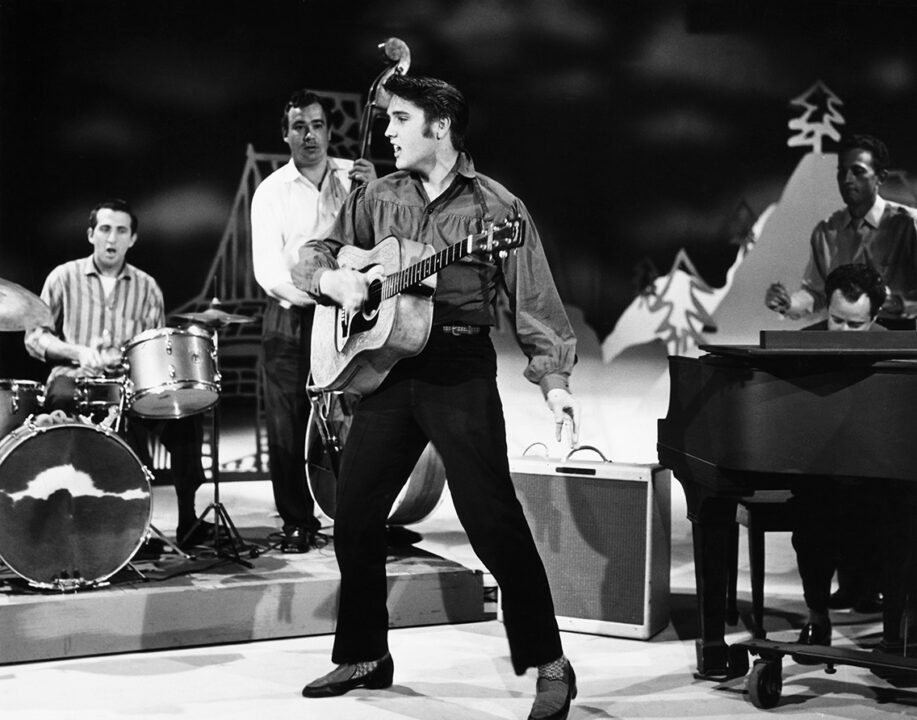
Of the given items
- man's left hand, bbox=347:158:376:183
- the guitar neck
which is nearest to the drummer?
man's left hand, bbox=347:158:376:183

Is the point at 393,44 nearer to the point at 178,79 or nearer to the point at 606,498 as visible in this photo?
the point at 606,498

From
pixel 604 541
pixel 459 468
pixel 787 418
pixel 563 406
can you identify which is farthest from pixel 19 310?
pixel 787 418

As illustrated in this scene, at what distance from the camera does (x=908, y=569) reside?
4.03m

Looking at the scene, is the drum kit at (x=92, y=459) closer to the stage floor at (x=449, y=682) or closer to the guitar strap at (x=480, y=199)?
the stage floor at (x=449, y=682)

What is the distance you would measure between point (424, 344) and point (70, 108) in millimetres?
4252

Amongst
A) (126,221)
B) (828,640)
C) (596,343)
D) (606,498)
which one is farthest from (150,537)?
(596,343)

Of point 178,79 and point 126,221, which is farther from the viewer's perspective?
point 178,79

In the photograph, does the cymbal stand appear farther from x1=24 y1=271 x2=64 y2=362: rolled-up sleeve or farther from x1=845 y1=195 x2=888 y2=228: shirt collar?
x1=845 y1=195 x2=888 y2=228: shirt collar

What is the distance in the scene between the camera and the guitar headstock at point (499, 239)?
10.4 feet

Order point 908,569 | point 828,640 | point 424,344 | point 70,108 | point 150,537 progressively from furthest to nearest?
point 70,108
point 150,537
point 828,640
point 908,569
point 424,344

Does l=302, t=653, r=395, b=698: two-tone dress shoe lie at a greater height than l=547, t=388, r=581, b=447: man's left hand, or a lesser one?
lesser

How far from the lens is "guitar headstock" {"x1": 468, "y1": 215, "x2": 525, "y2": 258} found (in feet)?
10.4

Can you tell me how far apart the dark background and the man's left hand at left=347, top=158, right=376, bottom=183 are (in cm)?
218

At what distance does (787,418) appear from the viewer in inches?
143
